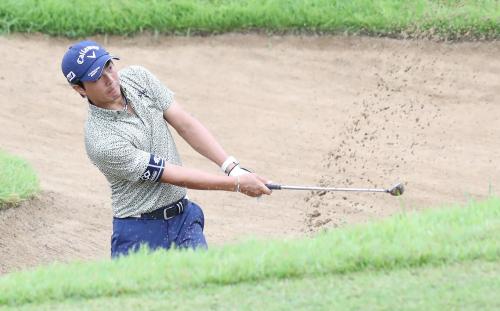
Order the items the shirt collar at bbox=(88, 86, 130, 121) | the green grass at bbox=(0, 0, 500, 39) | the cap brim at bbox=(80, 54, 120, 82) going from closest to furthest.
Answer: the cap brim at bbox=(80, 54, 120, 82) → the shirt collar at bbox=(88, 86, 130, 121) → the green grass at bbox=(0, 0, 500, 39)

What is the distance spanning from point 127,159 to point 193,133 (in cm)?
64

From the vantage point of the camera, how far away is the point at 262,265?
589 centimetres

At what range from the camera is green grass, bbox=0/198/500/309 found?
5820mm

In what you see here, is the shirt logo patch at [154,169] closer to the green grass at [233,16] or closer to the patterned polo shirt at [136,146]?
the patterned polo shirt at [136,146]

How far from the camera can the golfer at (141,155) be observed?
6.99 meters

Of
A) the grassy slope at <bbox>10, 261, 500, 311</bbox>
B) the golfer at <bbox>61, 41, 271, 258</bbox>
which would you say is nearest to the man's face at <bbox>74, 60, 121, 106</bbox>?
the golfer at <bbox>61, 41, 271, 258</bbox>

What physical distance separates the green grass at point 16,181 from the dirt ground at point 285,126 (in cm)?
11

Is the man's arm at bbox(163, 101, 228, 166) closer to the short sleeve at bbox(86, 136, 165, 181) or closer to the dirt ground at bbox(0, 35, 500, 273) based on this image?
the short sleeve at bbox(86, 136, 165, 181)

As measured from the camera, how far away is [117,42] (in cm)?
1364

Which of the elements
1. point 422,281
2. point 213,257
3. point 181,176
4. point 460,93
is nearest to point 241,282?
point 213,257

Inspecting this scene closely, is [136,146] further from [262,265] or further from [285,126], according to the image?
[285,126]

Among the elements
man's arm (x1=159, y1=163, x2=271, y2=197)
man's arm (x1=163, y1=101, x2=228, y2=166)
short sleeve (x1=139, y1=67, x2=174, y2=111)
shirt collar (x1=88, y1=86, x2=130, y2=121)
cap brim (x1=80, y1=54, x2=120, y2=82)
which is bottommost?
man's arm (x1=159, y1=163, x2=271, y2=197)

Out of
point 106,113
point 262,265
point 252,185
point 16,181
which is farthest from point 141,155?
point 16,181

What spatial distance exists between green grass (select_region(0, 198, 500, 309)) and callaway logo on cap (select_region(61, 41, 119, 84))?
1174mm
